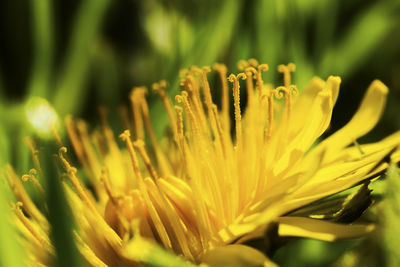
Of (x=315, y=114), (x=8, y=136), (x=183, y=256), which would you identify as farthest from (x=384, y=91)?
(x=8, y=136)

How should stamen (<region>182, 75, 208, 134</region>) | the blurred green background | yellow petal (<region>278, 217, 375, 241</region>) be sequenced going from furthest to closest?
the blurred green background
stamen (<region>182, 75, 208, 134</region>)
yellow petal (<region>278, 217, 375, 241</region>)

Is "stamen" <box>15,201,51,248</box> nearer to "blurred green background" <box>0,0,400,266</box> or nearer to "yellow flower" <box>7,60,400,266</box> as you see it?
"yellow flower" <box>7,60,400,266</box>

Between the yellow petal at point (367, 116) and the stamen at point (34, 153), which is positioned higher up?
the stamen at point (34, 153)

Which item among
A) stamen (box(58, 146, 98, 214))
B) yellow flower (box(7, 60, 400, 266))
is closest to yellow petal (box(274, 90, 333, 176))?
yellow flower (box(7, 60, 400, 266))

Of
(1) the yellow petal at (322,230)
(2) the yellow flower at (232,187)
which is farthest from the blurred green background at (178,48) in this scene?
(1) the yellow petal at (322,230)

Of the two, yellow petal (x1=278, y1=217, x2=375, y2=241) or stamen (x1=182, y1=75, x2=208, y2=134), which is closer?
yellow petal (x1=278, y1=217, x2=375, y2=241)

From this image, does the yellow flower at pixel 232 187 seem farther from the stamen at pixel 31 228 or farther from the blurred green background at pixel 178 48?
the blurred green background at pixel 178 48
